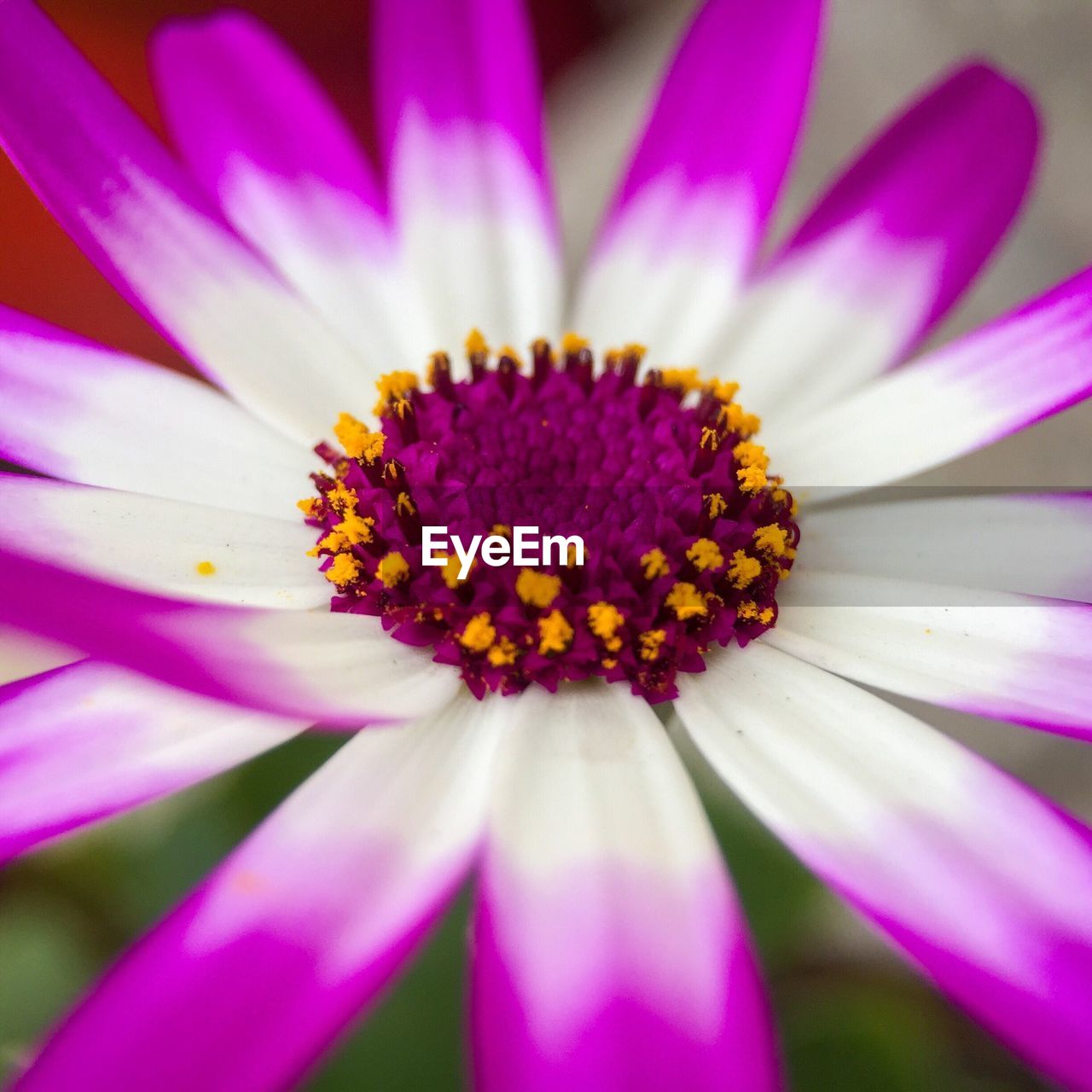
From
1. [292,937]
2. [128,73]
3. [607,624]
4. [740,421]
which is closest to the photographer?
[292,937]

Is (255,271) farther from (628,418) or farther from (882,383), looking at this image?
(882,383)

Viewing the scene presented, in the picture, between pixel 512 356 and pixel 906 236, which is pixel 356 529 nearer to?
pixel 512 356

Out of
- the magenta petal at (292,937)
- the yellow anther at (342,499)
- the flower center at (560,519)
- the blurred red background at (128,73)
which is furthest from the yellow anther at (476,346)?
the blurred red background at (128,73)

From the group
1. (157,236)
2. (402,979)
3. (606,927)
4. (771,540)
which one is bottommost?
(402,979)

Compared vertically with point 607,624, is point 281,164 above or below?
above

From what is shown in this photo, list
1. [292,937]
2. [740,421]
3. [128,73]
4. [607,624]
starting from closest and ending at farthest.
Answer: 1. [292,937]
2. [607,624]
3. [740,421]
4. [128,73]

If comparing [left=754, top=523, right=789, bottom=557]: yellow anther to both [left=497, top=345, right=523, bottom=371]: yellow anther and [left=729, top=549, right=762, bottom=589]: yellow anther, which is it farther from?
[left=497, top=345, right=523, bottom=371]: yellow anther

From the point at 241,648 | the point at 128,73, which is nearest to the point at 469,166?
the point at 241,648
